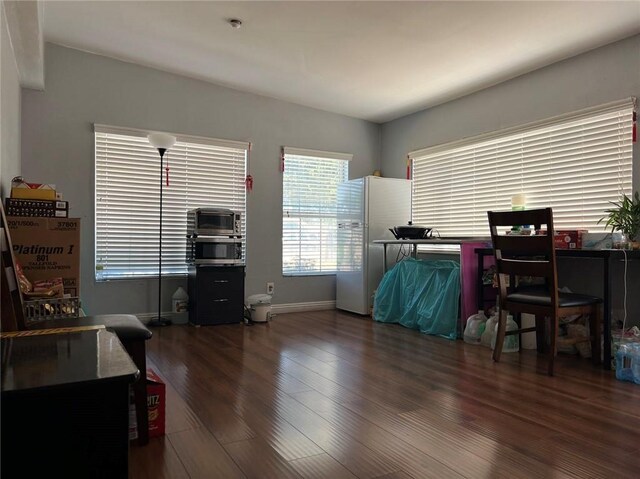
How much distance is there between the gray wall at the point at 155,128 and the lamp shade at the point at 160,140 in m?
0.42

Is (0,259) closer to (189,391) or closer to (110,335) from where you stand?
(110,335)

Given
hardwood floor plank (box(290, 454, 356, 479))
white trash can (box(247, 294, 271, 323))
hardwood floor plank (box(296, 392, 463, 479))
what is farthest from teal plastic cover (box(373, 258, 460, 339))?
hardwood floor plank (box(290, 454, 356, 479))

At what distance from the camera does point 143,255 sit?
14.7ft

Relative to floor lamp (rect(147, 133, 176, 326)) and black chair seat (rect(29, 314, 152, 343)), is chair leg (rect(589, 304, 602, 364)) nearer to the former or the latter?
black chair seat (rect(29, 314, 152, 343))

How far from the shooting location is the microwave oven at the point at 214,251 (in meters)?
4.36

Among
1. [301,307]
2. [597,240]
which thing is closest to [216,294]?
[301,307]

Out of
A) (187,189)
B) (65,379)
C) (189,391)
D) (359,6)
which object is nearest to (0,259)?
(65,379)

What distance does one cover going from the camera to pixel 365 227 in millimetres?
4914

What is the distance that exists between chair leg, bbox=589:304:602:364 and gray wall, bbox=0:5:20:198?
3.69 meters

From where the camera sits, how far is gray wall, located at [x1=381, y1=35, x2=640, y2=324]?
10.9ft

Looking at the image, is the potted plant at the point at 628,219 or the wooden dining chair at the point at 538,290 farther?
the potted plant at the point at 628,219

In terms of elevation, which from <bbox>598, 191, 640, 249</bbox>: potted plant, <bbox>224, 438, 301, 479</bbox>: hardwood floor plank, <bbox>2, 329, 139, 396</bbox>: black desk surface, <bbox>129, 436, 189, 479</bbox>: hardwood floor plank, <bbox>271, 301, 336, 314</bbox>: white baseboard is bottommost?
<bbox>129, 436, 189, 479</bbox>: hardwood floor plank

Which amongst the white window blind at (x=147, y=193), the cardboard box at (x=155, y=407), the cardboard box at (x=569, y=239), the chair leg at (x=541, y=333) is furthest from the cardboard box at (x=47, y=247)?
the cardboard box at (x=569, y=239)

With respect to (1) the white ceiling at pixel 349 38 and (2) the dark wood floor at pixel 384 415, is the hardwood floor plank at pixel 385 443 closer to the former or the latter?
(2) the dark wood floor at pixel 384 415
